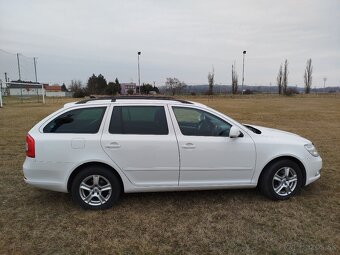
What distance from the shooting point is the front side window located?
13.6 ft

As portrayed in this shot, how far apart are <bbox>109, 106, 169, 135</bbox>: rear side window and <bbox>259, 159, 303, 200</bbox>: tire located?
1698 millimetres

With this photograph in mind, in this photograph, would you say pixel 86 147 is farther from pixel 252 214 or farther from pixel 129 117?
pixel 252 214

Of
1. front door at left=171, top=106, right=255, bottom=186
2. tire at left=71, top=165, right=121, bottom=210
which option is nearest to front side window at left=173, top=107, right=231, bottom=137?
front door at left=171, top=106, right=255, bottom=186

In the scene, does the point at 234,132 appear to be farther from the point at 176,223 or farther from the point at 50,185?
the point at 50,185

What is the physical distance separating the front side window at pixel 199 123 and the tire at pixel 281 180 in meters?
0.91

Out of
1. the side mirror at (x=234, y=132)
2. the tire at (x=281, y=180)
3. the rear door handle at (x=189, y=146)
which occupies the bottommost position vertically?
the tire at (x=281, y=180)

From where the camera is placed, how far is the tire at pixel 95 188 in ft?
12.9

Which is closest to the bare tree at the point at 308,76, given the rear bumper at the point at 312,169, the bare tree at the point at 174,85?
the bare tree at the point at 174,85

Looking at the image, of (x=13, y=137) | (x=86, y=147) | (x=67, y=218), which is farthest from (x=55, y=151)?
(x=13, y=137)

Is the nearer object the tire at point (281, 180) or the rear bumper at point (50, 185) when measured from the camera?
the rear bumper at point (50, 185)

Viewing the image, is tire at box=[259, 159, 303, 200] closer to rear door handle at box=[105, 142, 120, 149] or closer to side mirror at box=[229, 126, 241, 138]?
side mirror at box=[229, 126, 241, 138]

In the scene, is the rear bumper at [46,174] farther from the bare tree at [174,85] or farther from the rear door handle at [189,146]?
the bare tree at [174,85]

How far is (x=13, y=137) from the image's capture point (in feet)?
31.7

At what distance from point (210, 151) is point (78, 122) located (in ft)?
6.38
